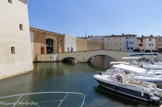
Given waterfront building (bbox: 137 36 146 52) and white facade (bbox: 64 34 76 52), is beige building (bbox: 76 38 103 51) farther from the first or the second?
waterfront building (bbox: 137 36 146 52)

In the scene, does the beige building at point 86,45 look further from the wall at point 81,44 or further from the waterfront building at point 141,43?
the waterfront building at point 141,43

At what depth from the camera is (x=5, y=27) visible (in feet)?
50.4

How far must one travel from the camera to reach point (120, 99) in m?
9.60

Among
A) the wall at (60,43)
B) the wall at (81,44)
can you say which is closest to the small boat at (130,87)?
the wall at (60,43)

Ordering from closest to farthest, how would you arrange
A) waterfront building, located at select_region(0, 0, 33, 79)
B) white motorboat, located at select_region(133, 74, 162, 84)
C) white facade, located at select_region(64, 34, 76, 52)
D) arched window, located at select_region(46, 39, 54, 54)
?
white motorboat, located at select_region(133, 74, 162, 84)
waterfront building, located at select_region(0, 0, 33, 79)
arched window, located at select_region(46, 39, 54, 54)
white facade, located at select_region(64, 34, 76, 52)

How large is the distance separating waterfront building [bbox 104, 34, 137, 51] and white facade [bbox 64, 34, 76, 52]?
56.5ft

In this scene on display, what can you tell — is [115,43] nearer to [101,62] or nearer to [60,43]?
[101,62]

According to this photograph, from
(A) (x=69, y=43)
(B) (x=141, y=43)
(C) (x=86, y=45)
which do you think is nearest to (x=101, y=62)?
(A) (x=69, y=43)

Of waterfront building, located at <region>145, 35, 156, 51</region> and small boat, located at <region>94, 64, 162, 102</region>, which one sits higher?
waterfront building, located at <region>145, 35, 156, 51</region>

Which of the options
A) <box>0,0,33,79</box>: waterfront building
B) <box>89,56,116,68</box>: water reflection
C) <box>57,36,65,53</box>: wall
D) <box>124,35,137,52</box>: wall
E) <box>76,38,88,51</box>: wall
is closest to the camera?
<box>0,0,33,79</box>: waterfront building

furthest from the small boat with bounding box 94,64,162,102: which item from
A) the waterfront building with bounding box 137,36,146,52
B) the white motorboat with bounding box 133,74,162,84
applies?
the waterfront building with bounding box 137,36,146,52

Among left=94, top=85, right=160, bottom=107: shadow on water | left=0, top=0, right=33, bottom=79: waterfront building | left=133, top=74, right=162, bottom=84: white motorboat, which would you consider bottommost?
left=94, top=85, right=160, bottom=107: shadow on water

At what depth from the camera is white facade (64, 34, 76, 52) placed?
4217 centimetres

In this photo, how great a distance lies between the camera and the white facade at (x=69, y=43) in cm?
4217
